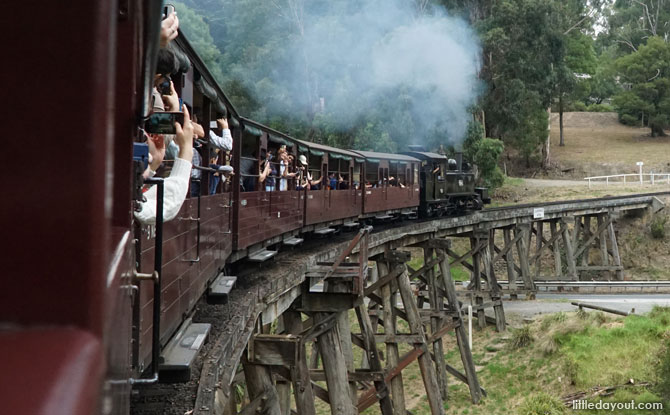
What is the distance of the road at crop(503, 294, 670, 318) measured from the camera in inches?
856

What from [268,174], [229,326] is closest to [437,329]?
[268,174]

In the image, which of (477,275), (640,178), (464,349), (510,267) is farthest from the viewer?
(640,178)

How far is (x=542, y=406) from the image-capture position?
13680 mm

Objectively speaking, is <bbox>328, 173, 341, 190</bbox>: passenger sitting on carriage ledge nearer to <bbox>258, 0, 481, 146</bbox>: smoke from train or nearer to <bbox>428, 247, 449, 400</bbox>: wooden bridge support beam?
<bbox>428, 247, 449, 400</bbox>: wooden bridge support beam

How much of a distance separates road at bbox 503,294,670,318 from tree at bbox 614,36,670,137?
28.0m

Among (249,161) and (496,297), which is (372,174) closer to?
(496,297)

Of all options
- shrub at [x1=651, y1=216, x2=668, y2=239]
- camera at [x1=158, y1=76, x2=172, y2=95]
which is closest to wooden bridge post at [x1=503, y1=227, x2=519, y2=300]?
shrub at [x1=651, y1=216, x2=668, y2=239]

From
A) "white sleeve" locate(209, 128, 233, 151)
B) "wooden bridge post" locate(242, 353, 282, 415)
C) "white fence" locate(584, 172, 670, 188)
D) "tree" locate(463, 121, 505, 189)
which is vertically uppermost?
"tree" locate(463, 121, 505, 189)

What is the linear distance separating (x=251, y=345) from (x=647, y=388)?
381 inches

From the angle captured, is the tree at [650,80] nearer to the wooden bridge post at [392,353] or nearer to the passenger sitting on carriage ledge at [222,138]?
the wooden bridge post at [392,353]

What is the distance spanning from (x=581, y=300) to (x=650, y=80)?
30.9m

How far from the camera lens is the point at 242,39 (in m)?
38.6

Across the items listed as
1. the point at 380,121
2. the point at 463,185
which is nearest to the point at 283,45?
the point at 380,121

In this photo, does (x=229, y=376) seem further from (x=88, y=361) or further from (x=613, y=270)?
(x=613, y=270)
